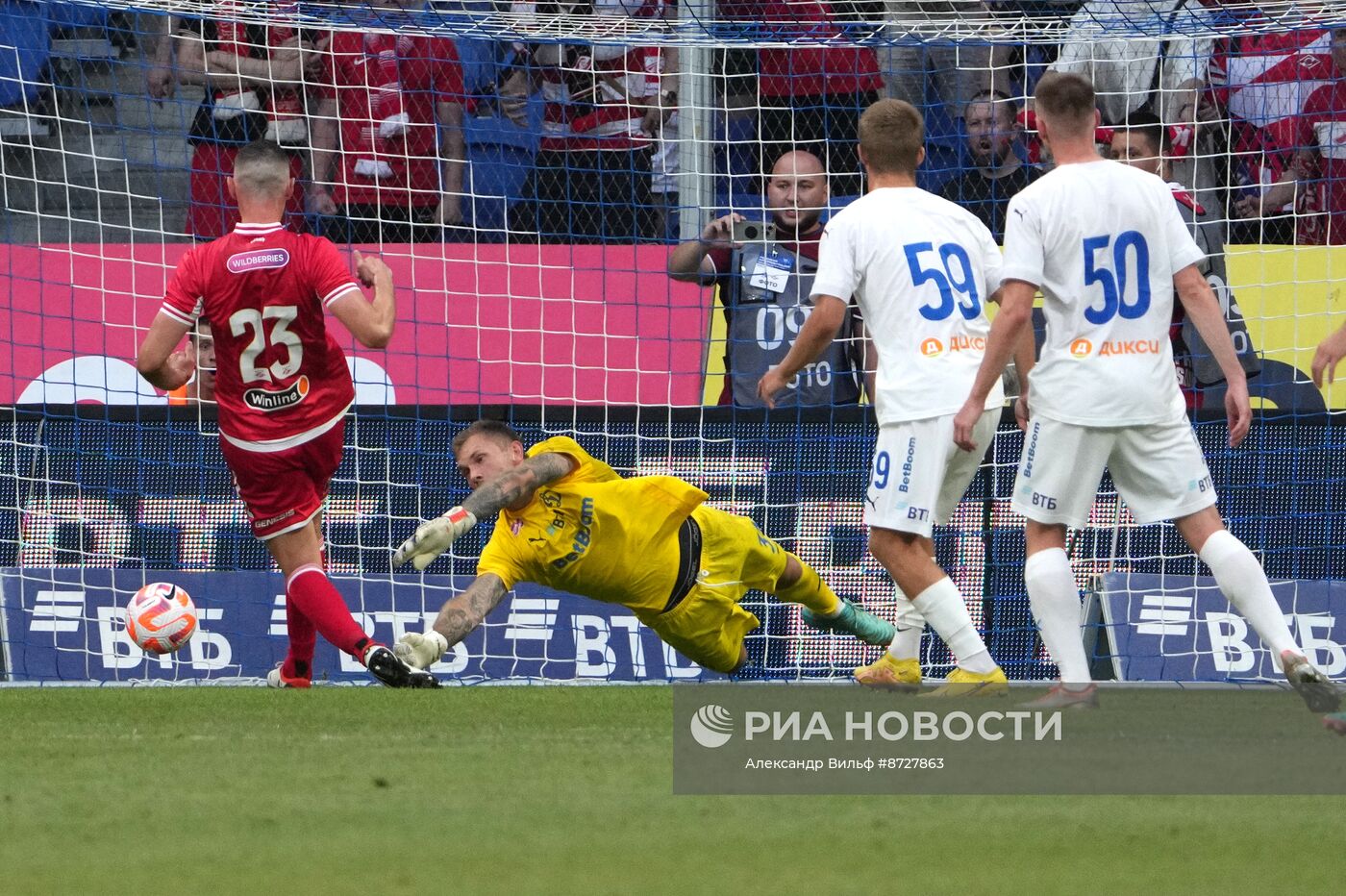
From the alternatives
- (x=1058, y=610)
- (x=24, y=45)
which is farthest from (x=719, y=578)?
(x=24, y=45)

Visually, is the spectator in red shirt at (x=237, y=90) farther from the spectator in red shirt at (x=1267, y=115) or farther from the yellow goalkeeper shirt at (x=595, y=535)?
the spectator in red shirt at (x=1267, y=115)

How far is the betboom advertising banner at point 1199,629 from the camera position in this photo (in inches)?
356

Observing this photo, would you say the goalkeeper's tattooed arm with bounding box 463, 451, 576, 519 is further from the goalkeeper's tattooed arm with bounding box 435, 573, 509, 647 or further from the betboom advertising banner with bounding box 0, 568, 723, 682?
the betboom advertising banner with bounding box 0, 568, 723, 682

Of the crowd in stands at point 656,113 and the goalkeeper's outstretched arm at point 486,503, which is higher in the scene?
the crowd in stands at point 656,113


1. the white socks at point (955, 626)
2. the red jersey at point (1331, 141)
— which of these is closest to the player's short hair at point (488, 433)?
the white socks at point (955, 626)

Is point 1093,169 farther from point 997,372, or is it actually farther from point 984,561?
point 984,561

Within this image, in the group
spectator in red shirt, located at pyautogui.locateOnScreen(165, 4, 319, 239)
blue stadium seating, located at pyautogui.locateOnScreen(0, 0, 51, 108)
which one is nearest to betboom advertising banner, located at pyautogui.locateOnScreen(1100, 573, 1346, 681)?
spectator in red shirt, located at pyautogui.locateOnScreen(165, 4, 319, 239)

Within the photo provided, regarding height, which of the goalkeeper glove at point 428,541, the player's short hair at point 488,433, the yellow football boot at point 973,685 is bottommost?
the yellow football boot at point 973,685

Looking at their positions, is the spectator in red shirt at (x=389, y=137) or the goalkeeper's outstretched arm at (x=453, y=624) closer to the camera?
the goalkeeper's outstretched arm at (x=453, y=624)

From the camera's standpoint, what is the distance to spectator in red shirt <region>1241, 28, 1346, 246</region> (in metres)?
10.3

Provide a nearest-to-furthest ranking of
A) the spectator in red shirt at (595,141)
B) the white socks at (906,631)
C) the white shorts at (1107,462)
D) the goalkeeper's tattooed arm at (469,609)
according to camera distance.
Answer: the white shorts at (1107,462)
the white socks at (906,631)
the goalkeeper's tattooed arm at (469,609)
the spectator in red shirt at (595,141)

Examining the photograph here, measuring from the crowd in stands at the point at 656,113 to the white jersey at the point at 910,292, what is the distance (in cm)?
334

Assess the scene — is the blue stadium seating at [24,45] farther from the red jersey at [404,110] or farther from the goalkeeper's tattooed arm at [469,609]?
the goalkeeper's tattooed arm at [469,609]

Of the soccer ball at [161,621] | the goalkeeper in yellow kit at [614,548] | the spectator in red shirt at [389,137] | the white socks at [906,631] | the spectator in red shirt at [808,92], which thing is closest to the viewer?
the white socks at [906,631]
